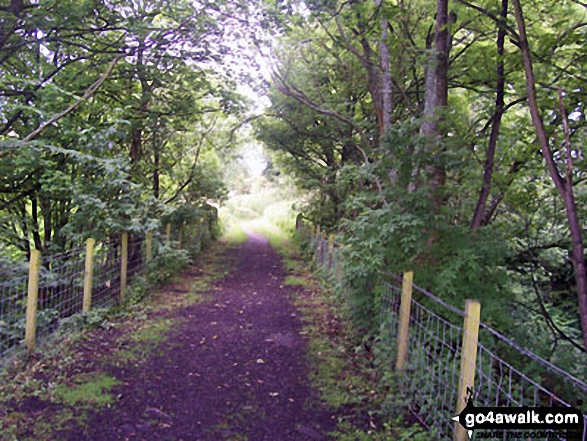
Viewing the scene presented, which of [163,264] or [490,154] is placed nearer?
[490,154]

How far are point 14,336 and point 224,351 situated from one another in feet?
8.37

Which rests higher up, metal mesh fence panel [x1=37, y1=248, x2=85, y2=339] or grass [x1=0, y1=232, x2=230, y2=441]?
metal mesh fence panel [x1=37, y1=248, x2=85, y2=339]

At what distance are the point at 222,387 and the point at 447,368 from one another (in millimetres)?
2389

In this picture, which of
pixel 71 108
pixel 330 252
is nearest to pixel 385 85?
pixel 330 252

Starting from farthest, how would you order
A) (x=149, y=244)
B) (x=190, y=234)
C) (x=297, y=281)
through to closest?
(x=190, y=234), (x=297, y=281), (x=149, y=244)

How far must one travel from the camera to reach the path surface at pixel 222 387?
393 centimetres

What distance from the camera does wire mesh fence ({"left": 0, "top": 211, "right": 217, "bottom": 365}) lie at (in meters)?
5.65

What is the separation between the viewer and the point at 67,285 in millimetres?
6773

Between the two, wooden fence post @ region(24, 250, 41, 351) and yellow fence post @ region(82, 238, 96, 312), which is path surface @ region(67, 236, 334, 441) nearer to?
wooden fence post @ region(24, 250, 41, 351)

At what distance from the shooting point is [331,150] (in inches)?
584

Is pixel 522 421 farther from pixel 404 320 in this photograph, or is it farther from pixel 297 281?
pixel 297 281

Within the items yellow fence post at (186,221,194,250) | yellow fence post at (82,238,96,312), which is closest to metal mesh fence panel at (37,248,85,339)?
yellow fence post at (82,238,96,312)

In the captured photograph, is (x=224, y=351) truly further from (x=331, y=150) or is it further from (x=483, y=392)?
(x=331, y=150)

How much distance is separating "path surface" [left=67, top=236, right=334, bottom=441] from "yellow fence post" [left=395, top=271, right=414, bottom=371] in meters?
1.02
